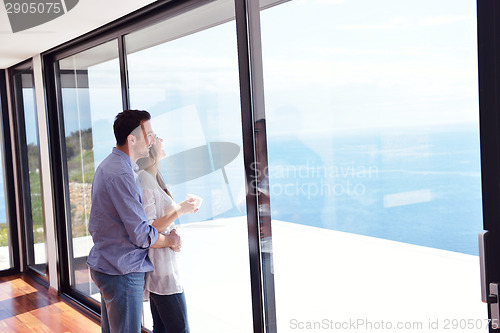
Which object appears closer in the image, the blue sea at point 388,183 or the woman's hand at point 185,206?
the blue sea at point 388,183

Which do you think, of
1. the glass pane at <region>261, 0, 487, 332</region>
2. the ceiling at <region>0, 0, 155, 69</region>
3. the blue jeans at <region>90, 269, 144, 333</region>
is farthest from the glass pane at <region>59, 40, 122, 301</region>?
the glass pane at <region>261, 0, 487, 332</region>

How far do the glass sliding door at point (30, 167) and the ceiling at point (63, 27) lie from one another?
0.73 meters

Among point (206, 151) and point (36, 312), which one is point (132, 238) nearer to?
point (206, 151)

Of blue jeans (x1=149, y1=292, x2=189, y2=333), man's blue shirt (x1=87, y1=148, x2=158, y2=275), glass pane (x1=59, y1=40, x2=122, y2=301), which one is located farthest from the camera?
glass pane (x1=59, y1=40, x2=122, y2=301)

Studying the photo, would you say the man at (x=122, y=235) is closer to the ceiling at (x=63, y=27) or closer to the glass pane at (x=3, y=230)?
→ the ceiling at (x=63, y=27)

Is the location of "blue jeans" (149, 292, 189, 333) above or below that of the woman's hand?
below

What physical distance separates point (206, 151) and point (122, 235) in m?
0.65

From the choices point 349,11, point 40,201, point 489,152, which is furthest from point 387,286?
point 40,201

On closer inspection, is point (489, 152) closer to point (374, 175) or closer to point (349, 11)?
point (374, 175)

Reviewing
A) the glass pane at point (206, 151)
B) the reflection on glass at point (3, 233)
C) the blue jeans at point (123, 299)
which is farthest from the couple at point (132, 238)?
the reflection on glass at point (3, 233)

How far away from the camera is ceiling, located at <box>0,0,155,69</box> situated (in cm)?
311

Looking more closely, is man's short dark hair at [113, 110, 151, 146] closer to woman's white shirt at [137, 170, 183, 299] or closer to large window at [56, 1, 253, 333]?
woman's white shirt at [137, 170, 183, 299]

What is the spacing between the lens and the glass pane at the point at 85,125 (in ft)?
12.7

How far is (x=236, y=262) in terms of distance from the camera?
273 cm
